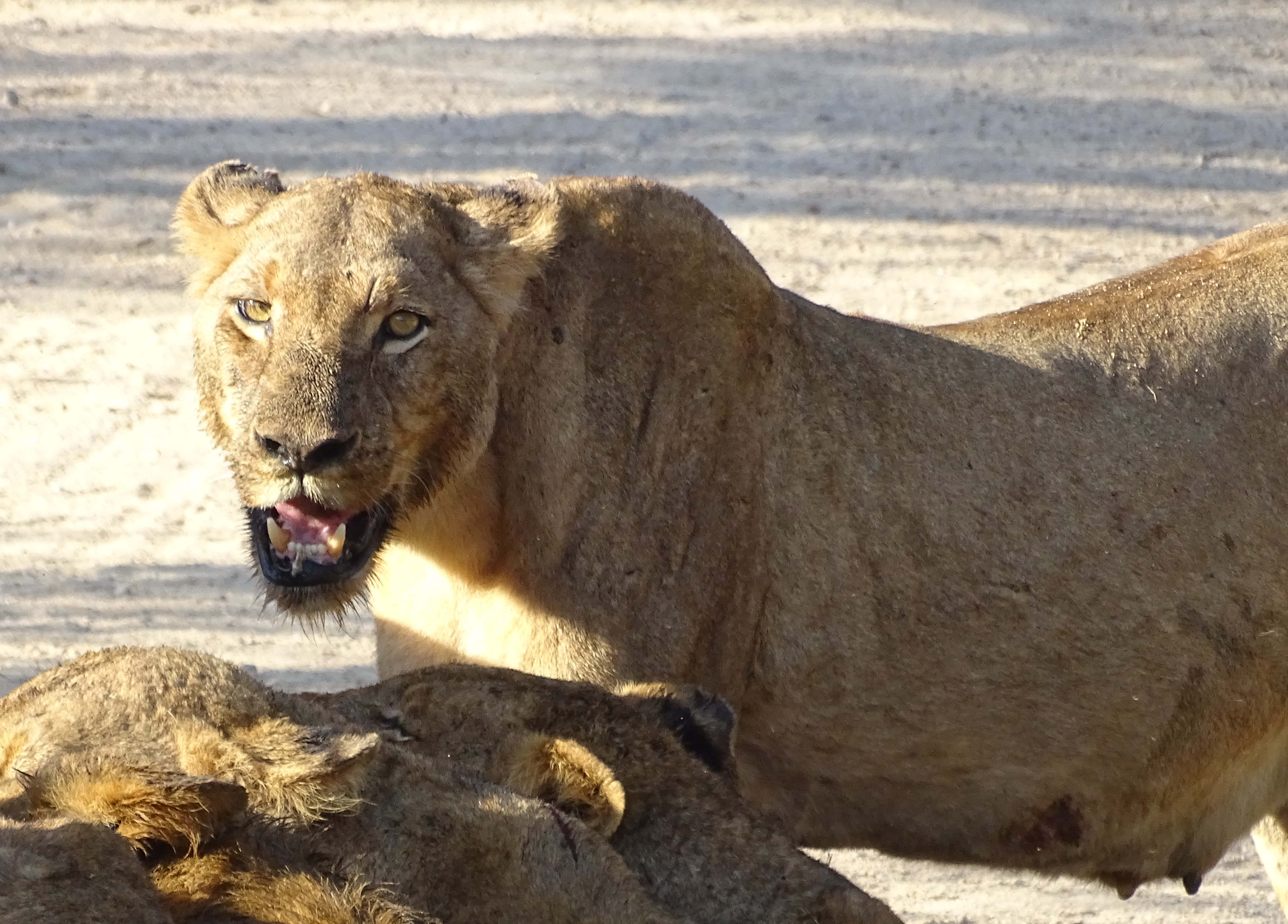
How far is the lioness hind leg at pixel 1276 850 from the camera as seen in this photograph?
501 centimetres

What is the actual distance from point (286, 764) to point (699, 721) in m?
0.90

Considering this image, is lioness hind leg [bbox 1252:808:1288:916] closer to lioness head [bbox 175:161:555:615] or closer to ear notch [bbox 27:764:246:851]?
lioness head [bbox 175:161:555:615]

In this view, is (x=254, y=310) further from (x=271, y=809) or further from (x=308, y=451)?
(x=271, y=809)

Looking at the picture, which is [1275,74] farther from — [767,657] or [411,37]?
[767,657]

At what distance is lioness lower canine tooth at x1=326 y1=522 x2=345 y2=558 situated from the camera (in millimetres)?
3541

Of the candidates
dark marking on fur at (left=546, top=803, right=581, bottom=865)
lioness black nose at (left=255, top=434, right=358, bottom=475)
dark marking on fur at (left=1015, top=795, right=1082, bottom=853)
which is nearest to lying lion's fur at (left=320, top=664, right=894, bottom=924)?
dark marking on fur at (left=546, top=803, right=581, bottom=865)

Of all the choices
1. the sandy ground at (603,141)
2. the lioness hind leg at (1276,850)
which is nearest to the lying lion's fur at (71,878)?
the lioness hind leg at (1276,850)

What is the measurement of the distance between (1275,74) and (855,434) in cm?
732

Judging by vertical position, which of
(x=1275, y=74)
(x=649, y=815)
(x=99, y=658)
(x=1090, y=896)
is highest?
(x=1275, y=74)

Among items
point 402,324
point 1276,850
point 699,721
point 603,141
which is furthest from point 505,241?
point 603,141

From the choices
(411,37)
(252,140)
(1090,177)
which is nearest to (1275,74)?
(1090,177)

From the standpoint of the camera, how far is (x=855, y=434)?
4.09 m

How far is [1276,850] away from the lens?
511 centimetres

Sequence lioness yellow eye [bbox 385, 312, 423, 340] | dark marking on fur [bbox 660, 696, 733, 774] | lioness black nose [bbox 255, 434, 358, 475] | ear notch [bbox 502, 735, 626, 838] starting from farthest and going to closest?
lioness yellow eye [bbox 385, 312, 423, 340] < lioness black nose [bbox 255, 434, 358, 475] < dark marking on fur [bbox 660, 696, 733, 774] < ear notch [bbox 502, 735, 626, 838]
